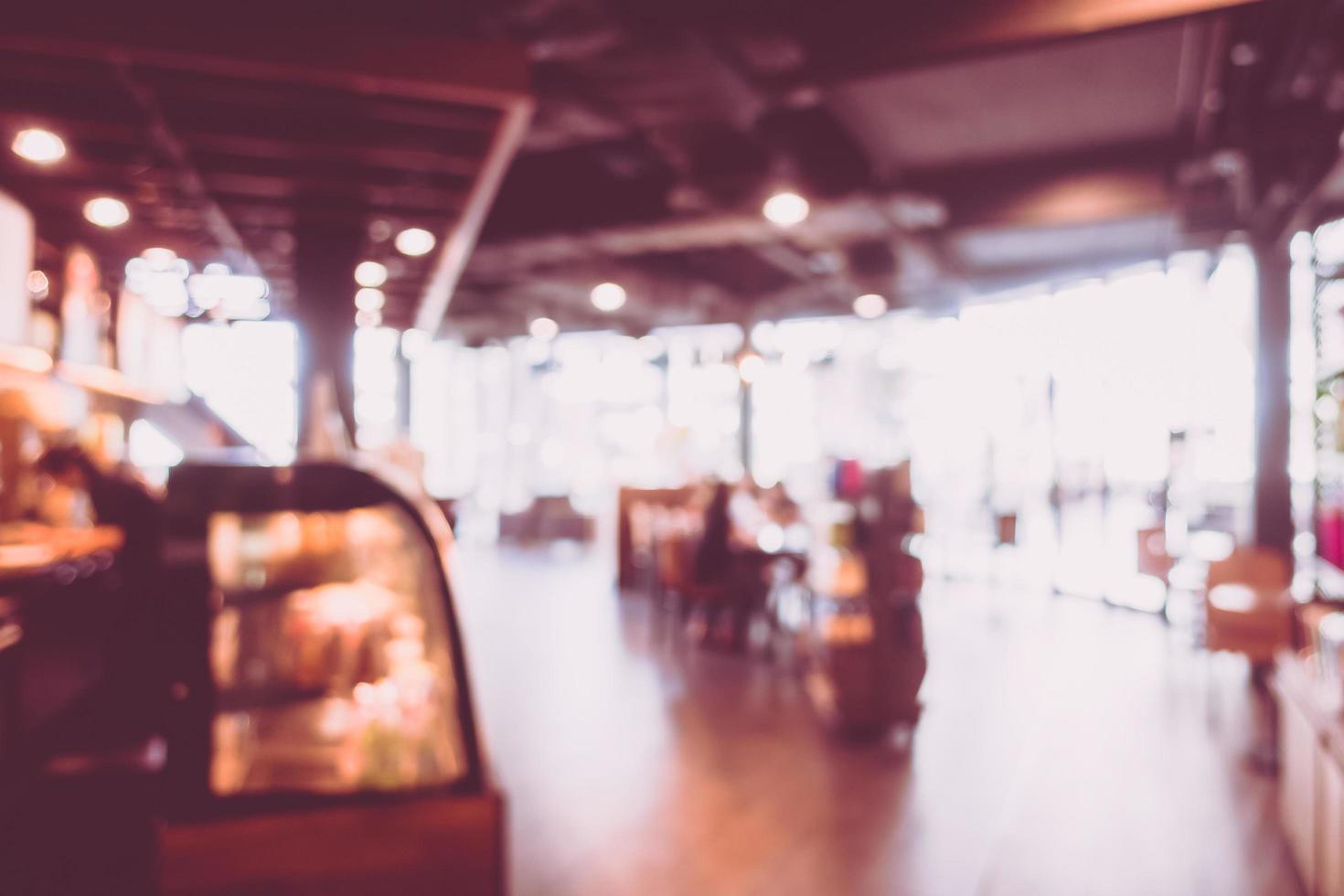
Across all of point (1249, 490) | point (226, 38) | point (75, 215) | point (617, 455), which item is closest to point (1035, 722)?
point (1249, 490)

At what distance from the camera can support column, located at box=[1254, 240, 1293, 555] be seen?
6.33 m

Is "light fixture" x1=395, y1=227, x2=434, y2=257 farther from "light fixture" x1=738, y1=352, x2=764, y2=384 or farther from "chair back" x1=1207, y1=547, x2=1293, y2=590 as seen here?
"chair back" x1=1207, y1=547, x2=1293, y2=590

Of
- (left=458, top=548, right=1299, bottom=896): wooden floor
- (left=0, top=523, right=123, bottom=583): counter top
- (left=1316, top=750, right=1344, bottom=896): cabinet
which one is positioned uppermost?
(left=0, top=523, right=123, bottom=583): counter top

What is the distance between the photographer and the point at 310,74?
12.0 ft

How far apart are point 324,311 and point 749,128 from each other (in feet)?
9.54

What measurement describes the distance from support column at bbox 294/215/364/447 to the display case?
2.74 metres

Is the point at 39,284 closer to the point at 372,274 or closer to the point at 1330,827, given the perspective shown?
the point at 372,274

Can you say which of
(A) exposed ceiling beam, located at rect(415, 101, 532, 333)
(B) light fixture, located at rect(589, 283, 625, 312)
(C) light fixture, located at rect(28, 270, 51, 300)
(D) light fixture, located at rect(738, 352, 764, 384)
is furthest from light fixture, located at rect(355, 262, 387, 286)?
(D) light fixture, located at rect(738, 352, 764, 384)

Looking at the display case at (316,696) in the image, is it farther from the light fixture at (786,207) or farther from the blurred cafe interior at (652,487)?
the light fixture at (786,207)

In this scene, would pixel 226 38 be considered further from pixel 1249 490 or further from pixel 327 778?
pixel 1249 490

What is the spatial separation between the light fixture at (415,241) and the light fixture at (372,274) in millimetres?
565

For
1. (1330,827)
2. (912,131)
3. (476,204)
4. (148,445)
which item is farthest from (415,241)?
(1330,827)

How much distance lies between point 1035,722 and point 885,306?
7.79 metres

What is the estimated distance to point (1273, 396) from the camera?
20.9 ft
